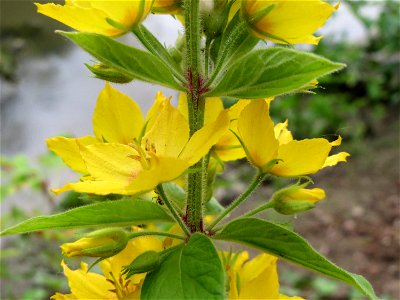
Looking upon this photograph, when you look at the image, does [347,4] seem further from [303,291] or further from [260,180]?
[260,180]

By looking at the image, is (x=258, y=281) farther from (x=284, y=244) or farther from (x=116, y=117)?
(x=116, y=117)

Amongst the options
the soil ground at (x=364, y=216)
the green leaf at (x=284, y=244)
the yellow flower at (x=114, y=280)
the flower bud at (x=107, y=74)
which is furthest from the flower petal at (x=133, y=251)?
the soil ground at (x=364, y=216)

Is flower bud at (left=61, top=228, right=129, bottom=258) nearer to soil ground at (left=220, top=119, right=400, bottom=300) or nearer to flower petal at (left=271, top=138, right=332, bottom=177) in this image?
flower petal at (left=271, top=138, right=332, bottom=177)

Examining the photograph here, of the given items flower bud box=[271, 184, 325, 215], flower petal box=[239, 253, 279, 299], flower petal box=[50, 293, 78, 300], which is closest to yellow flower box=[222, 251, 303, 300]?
flower petal box=[239, 253, 279, 299]

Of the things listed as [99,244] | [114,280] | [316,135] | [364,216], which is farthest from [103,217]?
[316,135]

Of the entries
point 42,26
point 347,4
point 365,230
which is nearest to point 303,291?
point 365,230

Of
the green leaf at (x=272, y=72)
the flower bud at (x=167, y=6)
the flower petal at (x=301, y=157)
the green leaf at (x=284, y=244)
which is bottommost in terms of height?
the green leaf at (x=284, y=244)

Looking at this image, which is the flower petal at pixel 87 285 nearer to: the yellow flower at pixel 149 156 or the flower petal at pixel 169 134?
the yellow flower at pixel 149 156
